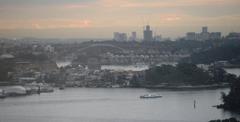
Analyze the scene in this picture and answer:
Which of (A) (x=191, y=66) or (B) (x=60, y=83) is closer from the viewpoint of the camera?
(B) (x=60, y=83)

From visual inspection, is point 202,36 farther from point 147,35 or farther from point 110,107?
point 110,107

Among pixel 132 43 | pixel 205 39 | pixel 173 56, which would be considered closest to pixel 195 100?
pixel 173 56

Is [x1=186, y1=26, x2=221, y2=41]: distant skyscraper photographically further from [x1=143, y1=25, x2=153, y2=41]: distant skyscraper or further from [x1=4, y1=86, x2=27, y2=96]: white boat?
[x1=4, y1=86, x2=27, y2=96]: white boat

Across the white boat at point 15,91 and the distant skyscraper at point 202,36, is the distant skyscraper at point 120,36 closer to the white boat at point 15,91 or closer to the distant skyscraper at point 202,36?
the distant skyscraper at point 202,36

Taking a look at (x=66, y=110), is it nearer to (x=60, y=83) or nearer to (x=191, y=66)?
(x=60, y=83)

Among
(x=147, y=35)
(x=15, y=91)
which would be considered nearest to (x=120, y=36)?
(x=147, y=35)

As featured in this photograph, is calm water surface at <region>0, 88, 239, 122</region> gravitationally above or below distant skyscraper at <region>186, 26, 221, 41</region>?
below

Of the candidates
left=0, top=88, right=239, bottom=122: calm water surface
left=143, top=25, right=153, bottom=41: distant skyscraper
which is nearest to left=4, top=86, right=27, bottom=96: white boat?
left=0, top=88, right=239, bottom=122: calm water surface

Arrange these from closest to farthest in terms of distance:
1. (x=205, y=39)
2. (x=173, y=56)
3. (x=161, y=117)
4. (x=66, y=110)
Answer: (x=161, y=117), (x=66, y=110), (x=173, y=56), (x=205, y=39)
